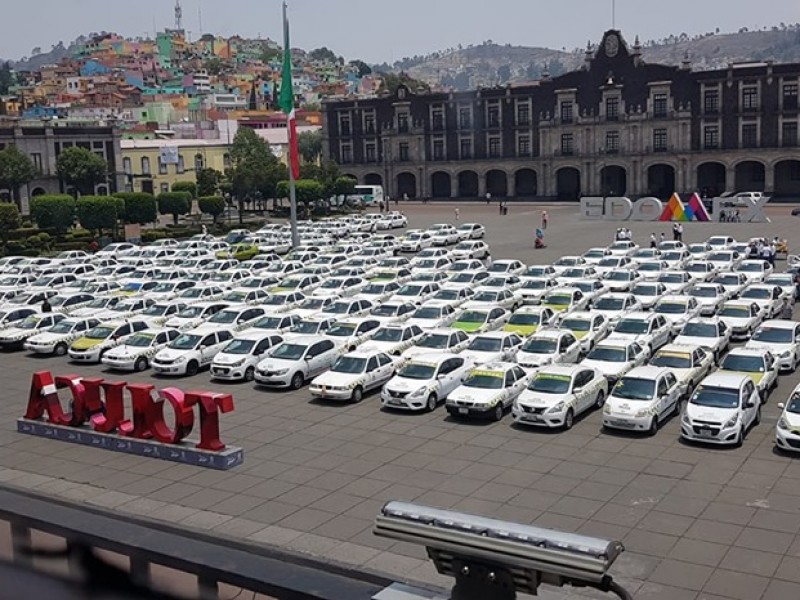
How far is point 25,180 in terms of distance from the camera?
268 ft

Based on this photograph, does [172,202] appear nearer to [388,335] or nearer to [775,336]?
[388,335]

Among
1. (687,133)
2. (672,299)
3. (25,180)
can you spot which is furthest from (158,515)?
(687,133)

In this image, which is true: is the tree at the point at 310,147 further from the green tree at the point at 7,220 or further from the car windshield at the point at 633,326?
the car windshield at the point at 633,326

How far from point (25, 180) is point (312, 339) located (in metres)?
60.5

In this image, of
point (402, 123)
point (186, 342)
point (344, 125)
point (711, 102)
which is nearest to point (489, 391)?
point (186, 342)

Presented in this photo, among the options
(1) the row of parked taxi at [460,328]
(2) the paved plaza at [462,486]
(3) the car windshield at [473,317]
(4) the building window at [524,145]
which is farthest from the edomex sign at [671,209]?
(2) the paved plaza at [462,486]

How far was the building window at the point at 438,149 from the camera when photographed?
349 ft

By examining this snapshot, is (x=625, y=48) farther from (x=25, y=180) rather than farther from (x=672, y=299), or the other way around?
(x=672, y=299)

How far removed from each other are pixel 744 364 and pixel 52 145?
260 ft

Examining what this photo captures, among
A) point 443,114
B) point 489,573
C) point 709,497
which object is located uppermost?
point 443,114

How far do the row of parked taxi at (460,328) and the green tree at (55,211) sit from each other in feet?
58.3

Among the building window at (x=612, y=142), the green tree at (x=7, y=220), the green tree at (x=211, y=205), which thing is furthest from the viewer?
the building window at (x=612, y=142)

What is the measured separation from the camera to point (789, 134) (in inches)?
3494

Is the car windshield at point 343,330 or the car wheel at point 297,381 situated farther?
the car windshield at point 343,330
